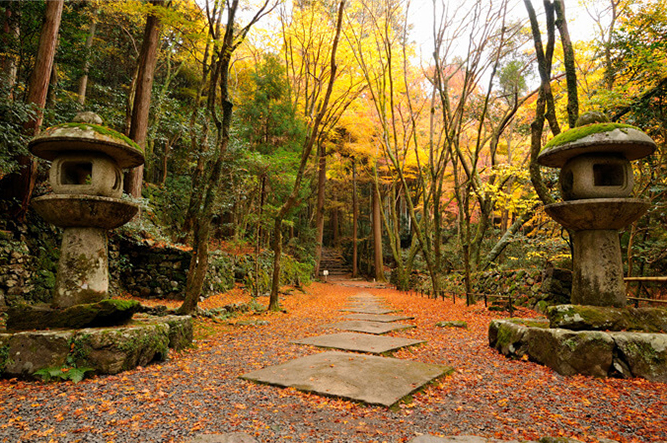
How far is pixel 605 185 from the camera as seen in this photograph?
4.54 metres

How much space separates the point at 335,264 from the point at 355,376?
78.3 feet

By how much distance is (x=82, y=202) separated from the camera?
3881 millimetres

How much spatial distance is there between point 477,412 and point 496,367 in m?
1.54

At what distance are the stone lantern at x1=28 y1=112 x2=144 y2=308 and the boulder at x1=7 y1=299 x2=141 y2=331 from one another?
0.21m

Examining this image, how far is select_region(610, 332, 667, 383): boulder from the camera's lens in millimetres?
3434

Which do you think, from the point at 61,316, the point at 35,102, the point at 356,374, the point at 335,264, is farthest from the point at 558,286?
the point at 335,264

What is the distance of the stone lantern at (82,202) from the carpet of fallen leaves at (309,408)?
3.79ft

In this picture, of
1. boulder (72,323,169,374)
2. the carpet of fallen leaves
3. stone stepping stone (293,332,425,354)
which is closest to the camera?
the carpet of fallen leaves

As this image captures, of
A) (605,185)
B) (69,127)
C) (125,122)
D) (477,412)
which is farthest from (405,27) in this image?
(477,412)

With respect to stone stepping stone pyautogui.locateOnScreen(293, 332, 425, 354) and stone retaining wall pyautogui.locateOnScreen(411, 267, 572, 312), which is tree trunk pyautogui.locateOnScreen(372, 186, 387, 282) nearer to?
stone retaining wall pyautogui.locateOnScreen(411, 267, 572, 312)

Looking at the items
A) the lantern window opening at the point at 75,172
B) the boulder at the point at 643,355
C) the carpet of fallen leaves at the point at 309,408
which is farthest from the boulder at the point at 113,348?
the boulder at the point at 643,355

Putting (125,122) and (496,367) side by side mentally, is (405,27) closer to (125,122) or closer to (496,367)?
(125,122)

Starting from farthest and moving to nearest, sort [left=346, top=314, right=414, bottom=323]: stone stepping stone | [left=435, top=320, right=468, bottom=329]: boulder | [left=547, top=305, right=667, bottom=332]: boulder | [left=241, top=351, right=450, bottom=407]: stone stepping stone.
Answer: [left=346, top=314, right=414, bottom=323]: stone stepping stone < [left=435, top=320, right=468, bottom=329]: boulder < [left=547, top=305, right=667, bottom=332]: boulder < [left=241, top=351, right=450, bottom=407]: stone stepping stone

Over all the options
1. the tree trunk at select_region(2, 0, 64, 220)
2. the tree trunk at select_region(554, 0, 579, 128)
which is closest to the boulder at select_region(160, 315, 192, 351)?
the tree trunk at select_region(2, 0, 64, 220)
